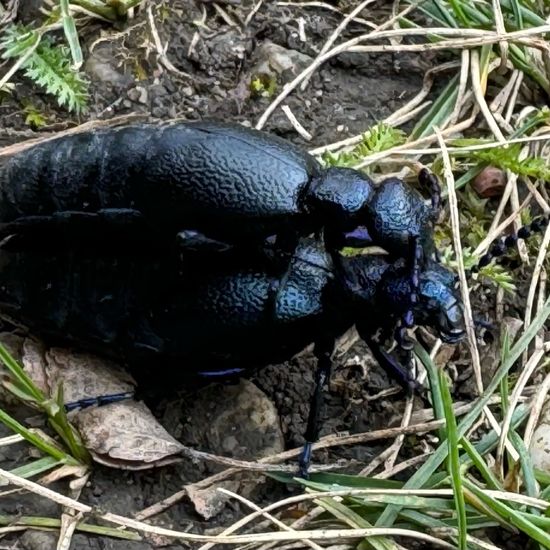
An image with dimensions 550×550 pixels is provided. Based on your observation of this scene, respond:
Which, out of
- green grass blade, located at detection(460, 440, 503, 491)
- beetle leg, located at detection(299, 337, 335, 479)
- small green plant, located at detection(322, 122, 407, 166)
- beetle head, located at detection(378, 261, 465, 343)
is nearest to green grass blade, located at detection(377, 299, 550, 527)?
green grass blade, located at detection(460, 440, 503, 491)

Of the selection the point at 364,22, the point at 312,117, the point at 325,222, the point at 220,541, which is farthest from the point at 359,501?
the point at 364,22

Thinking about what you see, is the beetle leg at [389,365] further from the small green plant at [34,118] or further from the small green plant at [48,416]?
the small green plant at [34,118]

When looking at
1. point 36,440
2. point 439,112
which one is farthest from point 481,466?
point 439,112

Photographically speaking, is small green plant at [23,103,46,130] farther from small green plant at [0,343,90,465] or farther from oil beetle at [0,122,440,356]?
small green plant at [0,343,90,465]

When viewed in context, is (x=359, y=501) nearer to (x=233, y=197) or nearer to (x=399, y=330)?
(x=399, y=330)

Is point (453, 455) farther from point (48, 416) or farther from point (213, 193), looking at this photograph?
point (48, 416)
